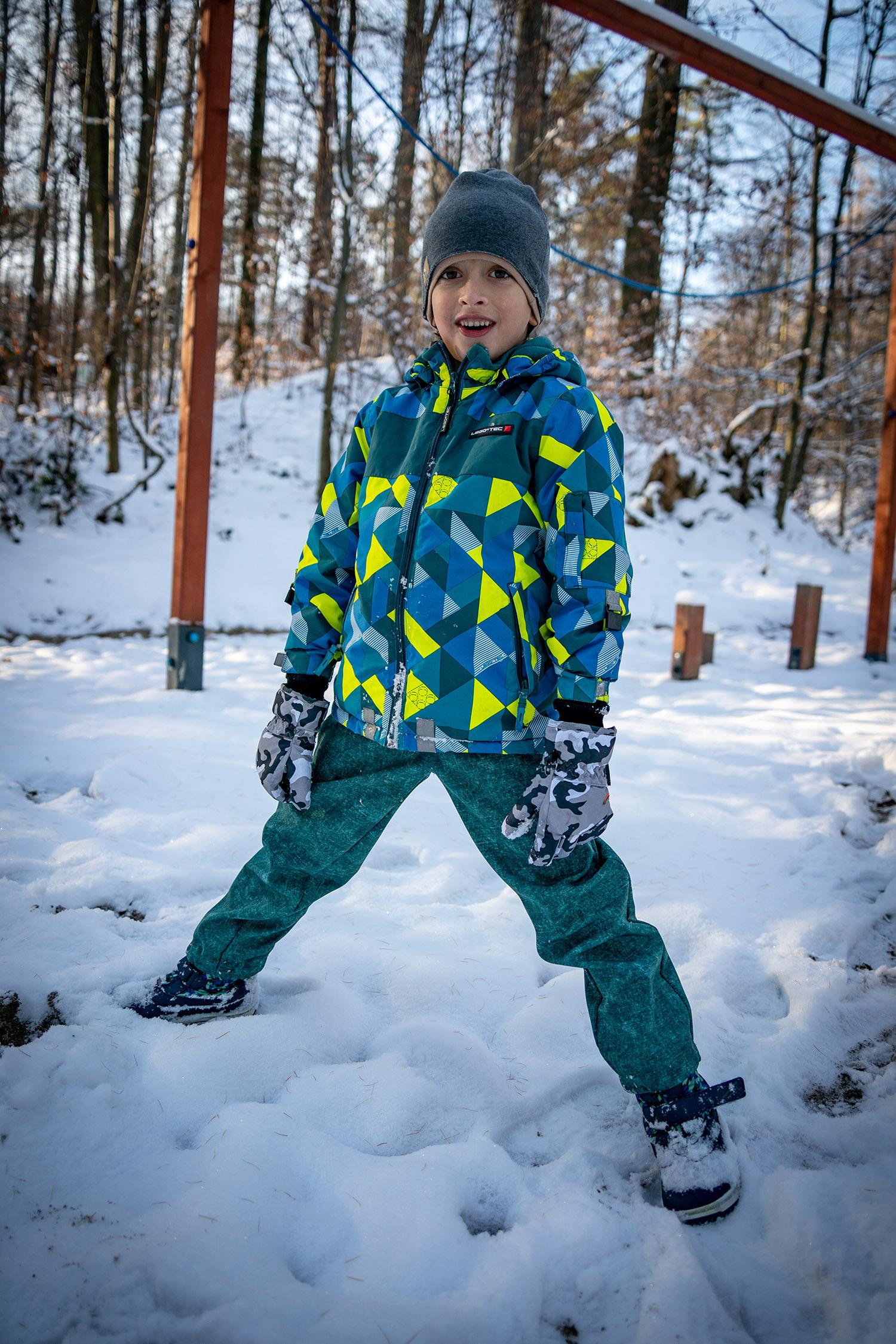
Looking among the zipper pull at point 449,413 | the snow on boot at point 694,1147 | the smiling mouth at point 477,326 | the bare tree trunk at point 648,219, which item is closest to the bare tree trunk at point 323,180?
the bare tree trunk at point 648,219

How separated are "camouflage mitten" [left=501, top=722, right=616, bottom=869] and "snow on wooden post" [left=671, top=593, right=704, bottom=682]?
3741mm

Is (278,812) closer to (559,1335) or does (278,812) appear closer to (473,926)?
(473,926)

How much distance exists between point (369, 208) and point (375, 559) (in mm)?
8244

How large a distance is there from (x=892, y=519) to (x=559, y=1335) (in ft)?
18.7

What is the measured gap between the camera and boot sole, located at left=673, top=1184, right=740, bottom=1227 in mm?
1264

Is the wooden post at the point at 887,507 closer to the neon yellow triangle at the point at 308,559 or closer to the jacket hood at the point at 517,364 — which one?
the jacket hood at the point at 517,364

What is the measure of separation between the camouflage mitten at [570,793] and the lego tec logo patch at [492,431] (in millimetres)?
522

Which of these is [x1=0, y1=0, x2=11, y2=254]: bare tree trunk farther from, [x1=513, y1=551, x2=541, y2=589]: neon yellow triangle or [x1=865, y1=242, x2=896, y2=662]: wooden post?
[x1=513, y1=551, x2=541, y2=589]: neon yellow triangle

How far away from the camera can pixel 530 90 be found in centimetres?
796

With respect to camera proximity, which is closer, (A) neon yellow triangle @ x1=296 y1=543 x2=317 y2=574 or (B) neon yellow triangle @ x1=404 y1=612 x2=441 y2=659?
(B) neon yellow triangle @ x1=404 y1=612 x2=441 y2=659

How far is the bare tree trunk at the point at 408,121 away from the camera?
7480 millimetres

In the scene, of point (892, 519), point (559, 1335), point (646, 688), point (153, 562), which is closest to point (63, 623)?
point (153, 562)

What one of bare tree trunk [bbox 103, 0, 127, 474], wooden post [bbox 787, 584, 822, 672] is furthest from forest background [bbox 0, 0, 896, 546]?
wooden post [bbox 787, 584, 822, 672]

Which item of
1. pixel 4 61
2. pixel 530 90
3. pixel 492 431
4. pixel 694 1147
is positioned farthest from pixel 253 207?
pixel 694 1147
